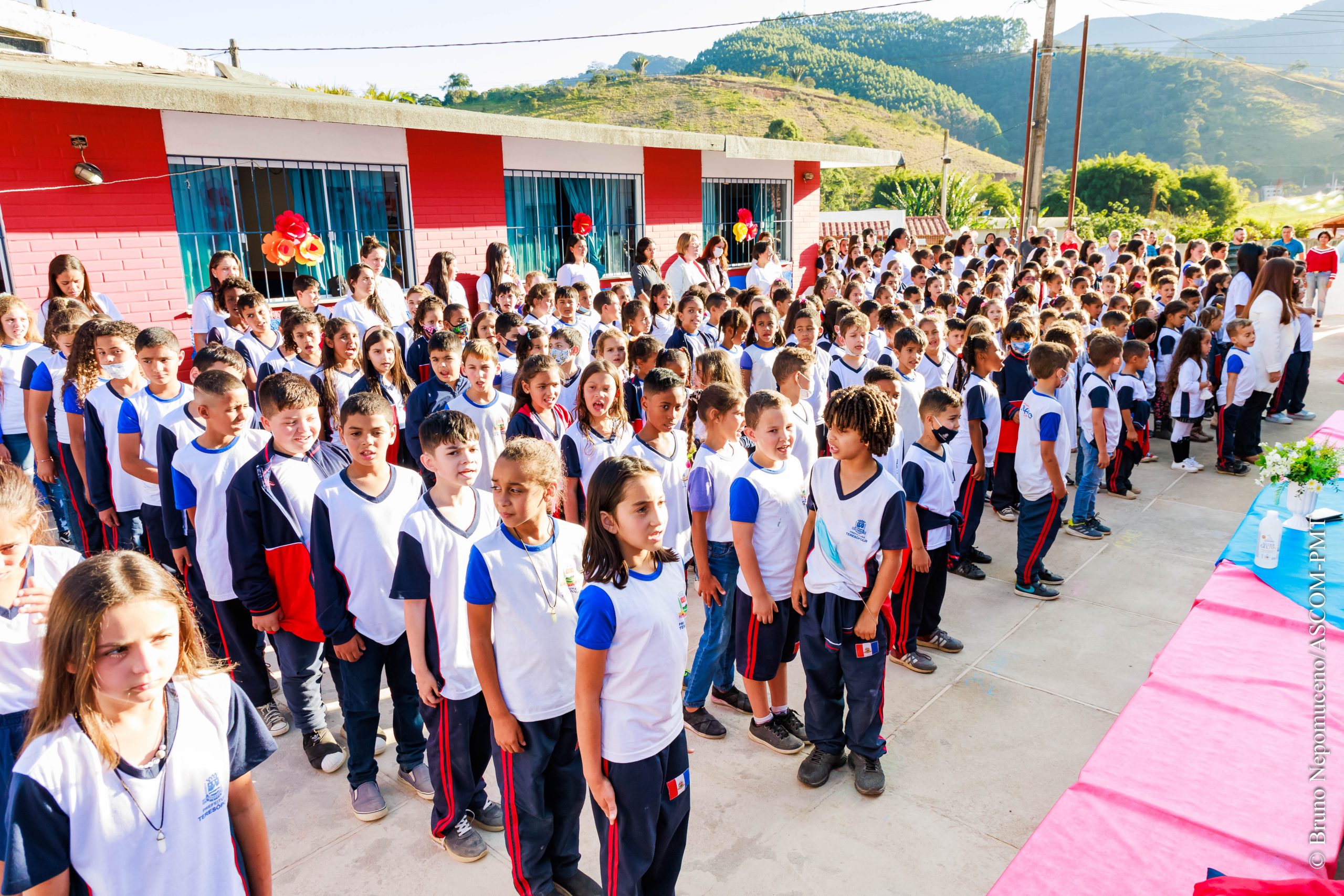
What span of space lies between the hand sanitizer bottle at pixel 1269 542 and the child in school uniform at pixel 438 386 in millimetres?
3800

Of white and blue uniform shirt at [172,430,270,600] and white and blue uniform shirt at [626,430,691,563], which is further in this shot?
white and blue uniform shirt at [626,430,691,563]

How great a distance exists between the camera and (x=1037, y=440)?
4719 mm

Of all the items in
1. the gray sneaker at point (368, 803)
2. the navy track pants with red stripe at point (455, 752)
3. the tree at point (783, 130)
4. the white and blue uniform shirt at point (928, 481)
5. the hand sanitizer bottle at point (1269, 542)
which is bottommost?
the gray sneaker at point (368, 803)

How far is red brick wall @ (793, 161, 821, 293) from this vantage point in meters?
15.5

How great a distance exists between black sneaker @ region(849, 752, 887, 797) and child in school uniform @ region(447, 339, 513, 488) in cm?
215

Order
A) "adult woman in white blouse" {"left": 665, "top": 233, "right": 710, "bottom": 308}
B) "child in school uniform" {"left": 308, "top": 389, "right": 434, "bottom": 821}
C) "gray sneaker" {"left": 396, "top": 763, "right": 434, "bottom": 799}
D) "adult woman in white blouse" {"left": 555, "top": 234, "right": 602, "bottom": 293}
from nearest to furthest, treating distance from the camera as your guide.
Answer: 1. "child in school uniform" {"left": 308, "top": 389, "right": 434, "bottom": 821}
2. "gray sneaker" {"left": 396, "top": 763, "right": 434, "bottom": 799}
3. "adult woman in white blouse" {"left": 555, "top": 234, "right": 602, "bottom": 293}
4. "adult woman in white blouse" {"left": 665, "top": 233, "right": 710, "bottom": 308}

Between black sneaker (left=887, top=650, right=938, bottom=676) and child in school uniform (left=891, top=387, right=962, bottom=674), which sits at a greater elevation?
child in school uniform (left=891, top=387, right=962, bottom=674)

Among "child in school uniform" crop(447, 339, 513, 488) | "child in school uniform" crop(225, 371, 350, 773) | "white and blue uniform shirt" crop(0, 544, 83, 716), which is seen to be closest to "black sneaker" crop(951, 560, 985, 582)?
"child in school uniform" crop(447, 339, 513, 488)

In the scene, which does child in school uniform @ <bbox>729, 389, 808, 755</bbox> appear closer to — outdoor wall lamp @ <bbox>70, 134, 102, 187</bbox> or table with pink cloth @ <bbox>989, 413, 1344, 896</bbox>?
table with pink cloth @ <bbox>989, 413, 1344, 896</bbox>

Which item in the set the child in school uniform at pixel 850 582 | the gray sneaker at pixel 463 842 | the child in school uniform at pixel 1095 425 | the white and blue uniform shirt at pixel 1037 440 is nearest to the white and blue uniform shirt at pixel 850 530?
the child in school uniform at pixel 850 582

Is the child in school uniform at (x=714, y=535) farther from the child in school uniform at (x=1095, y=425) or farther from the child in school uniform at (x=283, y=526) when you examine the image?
the child in school uniform at (x=1095, y=425)

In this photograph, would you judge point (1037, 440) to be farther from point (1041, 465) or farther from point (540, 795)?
point (540, 795)

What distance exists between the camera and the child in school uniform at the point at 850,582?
9.52 feet

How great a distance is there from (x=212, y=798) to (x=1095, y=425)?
17.2 ft
